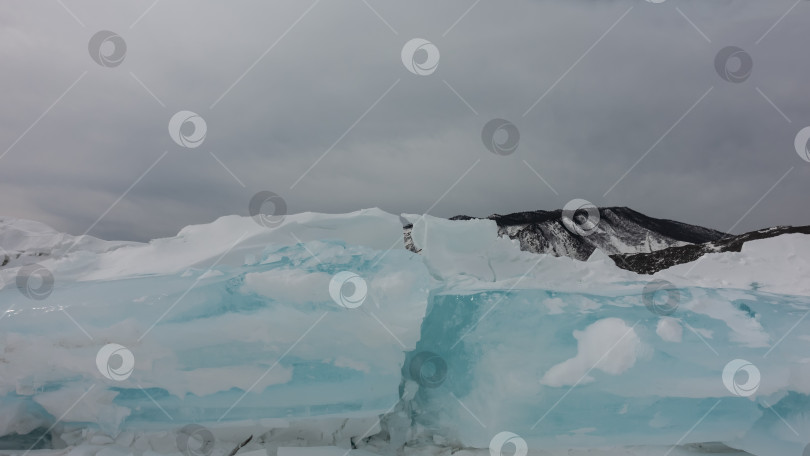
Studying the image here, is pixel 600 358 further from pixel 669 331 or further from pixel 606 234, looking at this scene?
pixel 606 234

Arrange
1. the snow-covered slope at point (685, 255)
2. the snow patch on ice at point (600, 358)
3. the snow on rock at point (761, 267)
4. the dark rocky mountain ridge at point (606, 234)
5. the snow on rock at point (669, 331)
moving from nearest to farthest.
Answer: the snow patch on ice at point (600, 358) → the snow on rock at point (669, 331) → the snow on rock at point (761, 267) → the snow-covered slope at point (685, 255) → the dark rocky mountain ridge at point (606, 234)

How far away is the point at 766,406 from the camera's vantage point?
451 centimetres

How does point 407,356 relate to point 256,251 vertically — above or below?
below

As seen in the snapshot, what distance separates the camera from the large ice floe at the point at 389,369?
4.47m

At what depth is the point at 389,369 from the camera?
4.64m

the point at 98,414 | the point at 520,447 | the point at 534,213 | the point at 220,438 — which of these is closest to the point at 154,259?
the point at 98,414

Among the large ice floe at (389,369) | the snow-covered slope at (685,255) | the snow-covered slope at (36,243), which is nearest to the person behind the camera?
the large ice floe at (389,369)

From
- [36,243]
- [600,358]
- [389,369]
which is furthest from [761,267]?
[36,243]

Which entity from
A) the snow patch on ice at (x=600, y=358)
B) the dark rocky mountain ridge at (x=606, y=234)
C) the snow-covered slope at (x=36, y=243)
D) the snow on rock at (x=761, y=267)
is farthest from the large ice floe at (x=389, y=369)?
the dark rocky mountain ridge at (x=606, y=234)

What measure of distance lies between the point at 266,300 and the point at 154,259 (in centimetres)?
241

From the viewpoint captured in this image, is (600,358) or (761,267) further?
(761,267)

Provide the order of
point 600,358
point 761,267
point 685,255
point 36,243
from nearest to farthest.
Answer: point 600,358 < point 36,243 < point 761,267 < point 685,255

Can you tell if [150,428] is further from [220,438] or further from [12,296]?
[12,296]

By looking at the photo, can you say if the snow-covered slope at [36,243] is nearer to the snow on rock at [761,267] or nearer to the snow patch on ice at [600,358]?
the snow patch on ice at [600,358]
